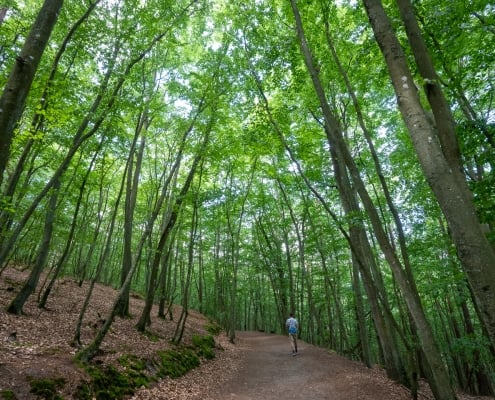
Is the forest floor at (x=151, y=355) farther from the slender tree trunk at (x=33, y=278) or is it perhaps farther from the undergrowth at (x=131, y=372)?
the slender tree trunk at (x=33, y=278)

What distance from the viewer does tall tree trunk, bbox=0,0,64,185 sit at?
2.91 m

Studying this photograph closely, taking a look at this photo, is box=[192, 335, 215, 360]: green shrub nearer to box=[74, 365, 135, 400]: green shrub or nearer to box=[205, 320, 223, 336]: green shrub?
box=[205, 320, 223, 336]: green shrub

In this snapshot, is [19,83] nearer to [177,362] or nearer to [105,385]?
[105,385]

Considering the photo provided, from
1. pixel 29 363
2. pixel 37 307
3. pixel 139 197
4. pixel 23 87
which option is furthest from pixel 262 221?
pixel 23 87

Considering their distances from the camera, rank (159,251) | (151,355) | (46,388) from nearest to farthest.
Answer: (46,388)
(151,355)
(159,251)

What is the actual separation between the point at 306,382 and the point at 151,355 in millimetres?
4938

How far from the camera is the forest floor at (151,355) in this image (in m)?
5.92

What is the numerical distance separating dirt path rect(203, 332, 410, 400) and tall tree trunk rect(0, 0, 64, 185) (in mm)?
8127

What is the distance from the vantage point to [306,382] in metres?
9.43

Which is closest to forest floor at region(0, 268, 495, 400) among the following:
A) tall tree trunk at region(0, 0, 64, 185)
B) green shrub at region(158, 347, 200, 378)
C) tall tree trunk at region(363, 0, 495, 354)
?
green shrub at region(158, 347, 200, 378)

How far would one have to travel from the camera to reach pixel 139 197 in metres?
23.3

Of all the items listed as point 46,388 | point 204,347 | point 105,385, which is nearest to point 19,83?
point 46,388

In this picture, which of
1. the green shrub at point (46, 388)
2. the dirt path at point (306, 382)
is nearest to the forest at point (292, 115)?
the dirt path at point (306, 382)

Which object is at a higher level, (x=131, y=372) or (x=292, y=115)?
(x=292, y=115)
